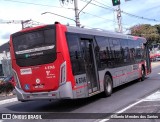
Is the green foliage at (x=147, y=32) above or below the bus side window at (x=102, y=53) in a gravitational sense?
above

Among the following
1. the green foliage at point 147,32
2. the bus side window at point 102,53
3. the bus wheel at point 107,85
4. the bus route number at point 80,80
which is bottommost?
the bus wheel at point 107,85

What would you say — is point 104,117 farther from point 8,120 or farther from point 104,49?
point 104,49

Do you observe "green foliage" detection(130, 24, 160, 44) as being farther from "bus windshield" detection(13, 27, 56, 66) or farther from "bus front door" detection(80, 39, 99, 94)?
"bus windshield" detection(13, 27, 56, 66)

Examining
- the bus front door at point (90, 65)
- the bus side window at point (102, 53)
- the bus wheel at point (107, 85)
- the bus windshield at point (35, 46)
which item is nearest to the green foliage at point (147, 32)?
the bus side window at point (102, 53)

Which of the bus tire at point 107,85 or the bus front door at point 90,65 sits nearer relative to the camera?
the bus front door at point 90,65

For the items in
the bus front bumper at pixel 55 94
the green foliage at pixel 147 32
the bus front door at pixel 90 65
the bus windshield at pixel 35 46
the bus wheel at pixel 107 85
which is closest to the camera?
the bus front bumper at pixel 55 94

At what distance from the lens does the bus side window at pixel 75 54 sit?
1213 cm

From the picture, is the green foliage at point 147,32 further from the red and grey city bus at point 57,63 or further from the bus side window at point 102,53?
the red and grey city bus at point 57,63

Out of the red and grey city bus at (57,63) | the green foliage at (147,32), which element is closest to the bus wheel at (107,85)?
the red and grey city bus at (57,63)

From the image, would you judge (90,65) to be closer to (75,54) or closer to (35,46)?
(75,54)

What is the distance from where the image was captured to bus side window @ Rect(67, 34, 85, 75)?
12.1 metres

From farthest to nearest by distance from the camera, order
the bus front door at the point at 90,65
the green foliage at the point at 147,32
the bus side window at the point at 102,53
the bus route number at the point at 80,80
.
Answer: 1. the green foliage at the point at 147,32
2. the bus side window at the point at 102,53
3. the bus front door at the point at 90,65
4. the bus route number at the point at 80,80

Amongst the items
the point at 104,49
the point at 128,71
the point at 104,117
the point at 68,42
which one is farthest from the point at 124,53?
the point at 104,117

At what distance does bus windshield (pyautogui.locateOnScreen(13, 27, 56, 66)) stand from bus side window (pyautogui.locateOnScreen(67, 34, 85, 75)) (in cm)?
65
